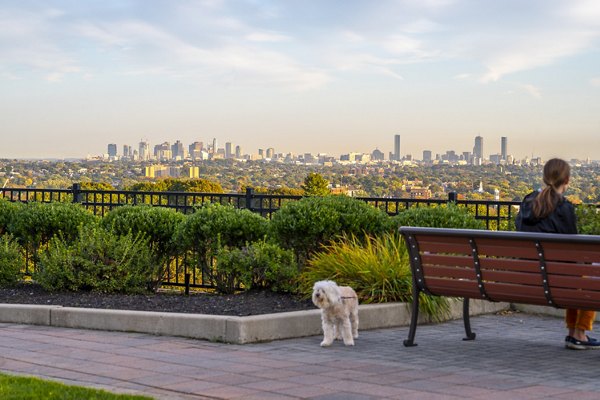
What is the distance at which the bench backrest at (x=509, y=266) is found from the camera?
8.55 meters

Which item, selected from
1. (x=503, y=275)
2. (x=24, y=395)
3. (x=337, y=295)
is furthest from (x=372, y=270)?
(x=24, y=395)

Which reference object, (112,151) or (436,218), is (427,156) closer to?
(112,151)

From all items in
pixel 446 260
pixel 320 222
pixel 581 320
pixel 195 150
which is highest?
pixel 195 150

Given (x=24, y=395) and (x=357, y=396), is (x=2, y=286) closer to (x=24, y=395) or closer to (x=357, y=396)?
(x=24, y=395)

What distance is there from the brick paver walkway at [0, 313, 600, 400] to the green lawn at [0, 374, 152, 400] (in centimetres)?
29

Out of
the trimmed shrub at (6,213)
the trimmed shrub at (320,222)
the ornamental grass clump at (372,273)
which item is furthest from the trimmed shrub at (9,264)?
the ornamental grass clump at (372,273)

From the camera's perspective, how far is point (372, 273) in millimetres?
11461

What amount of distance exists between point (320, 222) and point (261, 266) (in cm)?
98

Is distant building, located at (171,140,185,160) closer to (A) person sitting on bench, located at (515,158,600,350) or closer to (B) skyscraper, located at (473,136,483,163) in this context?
(B) skyscraper, located at (473,136,483,163)

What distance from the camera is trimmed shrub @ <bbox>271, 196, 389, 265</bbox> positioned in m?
12.7

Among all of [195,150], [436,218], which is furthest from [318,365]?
[195,150]

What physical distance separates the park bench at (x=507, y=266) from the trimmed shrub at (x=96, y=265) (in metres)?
4.47

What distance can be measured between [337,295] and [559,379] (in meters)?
2.43

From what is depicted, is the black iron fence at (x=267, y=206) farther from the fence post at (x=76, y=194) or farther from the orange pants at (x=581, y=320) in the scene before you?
the orange pants at (x=581, y=320)
